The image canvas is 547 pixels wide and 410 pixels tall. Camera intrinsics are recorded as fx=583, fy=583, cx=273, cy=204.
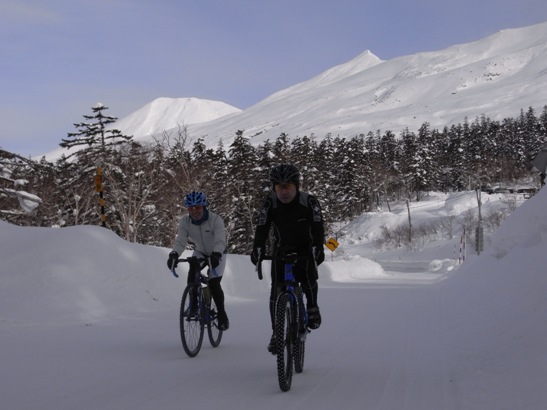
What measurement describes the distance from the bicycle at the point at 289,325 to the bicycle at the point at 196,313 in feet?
4.80

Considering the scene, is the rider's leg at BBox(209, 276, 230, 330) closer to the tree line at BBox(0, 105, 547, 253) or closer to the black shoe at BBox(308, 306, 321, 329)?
the black shoe at BBox(308, 306, 321, 329)

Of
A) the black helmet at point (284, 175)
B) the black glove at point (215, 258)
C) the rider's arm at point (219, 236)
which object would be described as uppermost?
the black helmet at point (284, 175)

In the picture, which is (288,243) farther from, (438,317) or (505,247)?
(505,247)

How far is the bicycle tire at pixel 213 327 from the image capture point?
23.6ft

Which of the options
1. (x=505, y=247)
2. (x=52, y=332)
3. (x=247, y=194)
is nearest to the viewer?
(x=52, y=332)

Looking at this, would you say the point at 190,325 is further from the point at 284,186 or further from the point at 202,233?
the point at 284,186

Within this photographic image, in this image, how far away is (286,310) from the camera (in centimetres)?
520

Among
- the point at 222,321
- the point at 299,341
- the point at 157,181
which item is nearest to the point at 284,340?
the point at 299,341

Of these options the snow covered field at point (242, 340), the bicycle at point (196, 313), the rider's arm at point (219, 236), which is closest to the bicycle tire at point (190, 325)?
the bicycle at point (196, 313)

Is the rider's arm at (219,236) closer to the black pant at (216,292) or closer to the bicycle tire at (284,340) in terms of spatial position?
the black pant at (216,292)

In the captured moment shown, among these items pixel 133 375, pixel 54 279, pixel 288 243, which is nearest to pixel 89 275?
pixel 54 279

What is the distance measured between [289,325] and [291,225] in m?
0.95

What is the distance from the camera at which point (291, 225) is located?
557 centimetres

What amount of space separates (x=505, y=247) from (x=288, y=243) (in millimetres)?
9028
